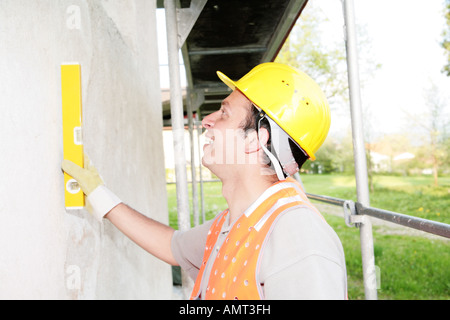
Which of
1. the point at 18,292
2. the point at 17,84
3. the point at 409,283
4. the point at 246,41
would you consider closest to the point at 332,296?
the point at 18,292

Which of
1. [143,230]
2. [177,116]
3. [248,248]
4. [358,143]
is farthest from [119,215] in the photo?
[358,143]

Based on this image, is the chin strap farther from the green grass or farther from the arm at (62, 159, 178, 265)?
the green grass

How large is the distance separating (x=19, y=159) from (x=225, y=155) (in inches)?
26.0

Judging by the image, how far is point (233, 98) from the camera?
4.95ft

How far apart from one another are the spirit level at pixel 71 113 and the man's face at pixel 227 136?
0.44m

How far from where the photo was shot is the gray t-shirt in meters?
0.99

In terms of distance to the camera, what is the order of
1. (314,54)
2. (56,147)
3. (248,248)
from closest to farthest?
1. (248,248)
2. (56,147)
3. (314,54)

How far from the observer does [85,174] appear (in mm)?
1326

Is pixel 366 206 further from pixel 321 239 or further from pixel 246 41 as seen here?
pixel 246 41

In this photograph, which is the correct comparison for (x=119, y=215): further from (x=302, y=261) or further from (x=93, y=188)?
(x=302, y=261)

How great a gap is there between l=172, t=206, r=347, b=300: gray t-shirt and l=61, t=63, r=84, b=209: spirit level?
65 cm

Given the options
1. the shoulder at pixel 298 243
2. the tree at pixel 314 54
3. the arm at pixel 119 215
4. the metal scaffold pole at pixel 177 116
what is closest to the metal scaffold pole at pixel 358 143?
the metal scaffold pole at pixel 177 116

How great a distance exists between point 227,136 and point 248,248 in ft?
1.45

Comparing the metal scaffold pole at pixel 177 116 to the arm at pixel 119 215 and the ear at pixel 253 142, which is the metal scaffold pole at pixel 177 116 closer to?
the arm at pixel 119 215
